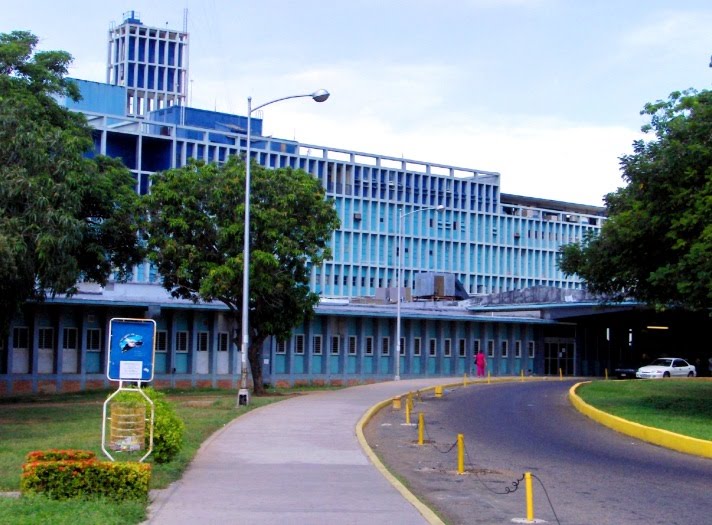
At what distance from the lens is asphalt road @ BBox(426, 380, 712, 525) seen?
13070 mm

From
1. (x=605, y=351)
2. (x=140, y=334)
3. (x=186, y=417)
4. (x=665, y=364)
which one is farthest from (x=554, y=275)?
(x=140, y=334)

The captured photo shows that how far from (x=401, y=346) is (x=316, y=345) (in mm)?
6798

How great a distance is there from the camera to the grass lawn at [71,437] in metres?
10.4

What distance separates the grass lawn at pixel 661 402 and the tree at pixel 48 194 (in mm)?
15086

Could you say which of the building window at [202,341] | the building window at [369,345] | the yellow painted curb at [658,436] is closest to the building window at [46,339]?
the building window at [202,341]

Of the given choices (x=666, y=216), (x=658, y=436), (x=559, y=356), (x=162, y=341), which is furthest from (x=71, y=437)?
(x=559, y=356)

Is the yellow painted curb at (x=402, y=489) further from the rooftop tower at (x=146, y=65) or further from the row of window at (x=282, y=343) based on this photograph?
the rooftop tower at (x=146, y=65)

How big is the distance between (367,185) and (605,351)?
37064 millimetres

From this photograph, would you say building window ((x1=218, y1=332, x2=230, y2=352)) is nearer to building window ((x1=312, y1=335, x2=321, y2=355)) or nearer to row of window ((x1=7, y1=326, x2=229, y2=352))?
row of window ((x1=7, y1=326, x2=229, y2=352))

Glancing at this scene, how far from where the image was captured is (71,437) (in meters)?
20.6

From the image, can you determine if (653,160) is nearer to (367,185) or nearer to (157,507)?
(157,507)

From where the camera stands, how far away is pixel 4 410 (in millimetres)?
32656

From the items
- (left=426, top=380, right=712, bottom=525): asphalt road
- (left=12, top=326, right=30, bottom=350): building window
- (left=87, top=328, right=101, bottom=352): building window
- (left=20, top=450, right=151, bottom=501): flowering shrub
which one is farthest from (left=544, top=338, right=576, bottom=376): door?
(left=20, top=450, right=151, bottom=501): flowering shrub

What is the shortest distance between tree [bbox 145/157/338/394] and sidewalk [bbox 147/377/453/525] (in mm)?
11871
